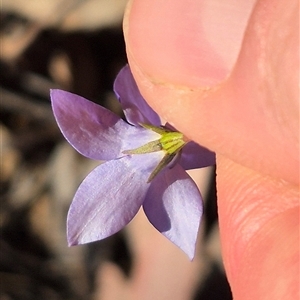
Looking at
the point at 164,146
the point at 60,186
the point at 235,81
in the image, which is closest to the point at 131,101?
the point at 164,146

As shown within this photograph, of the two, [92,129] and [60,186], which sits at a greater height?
[92,129]

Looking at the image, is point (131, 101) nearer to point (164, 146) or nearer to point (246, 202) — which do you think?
point (164, 146)

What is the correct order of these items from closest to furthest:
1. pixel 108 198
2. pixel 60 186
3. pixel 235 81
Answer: pixel 235 81
pixel 108 198
pixel 60 186

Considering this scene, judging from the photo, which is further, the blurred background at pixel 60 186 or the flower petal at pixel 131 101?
the blurred background at pixel 60 186

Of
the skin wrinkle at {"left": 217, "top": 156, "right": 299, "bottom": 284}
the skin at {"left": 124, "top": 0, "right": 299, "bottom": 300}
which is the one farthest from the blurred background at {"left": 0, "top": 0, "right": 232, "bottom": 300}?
the skin at {"left": 124, "top": 0, "right": 299, "bottom": 300}

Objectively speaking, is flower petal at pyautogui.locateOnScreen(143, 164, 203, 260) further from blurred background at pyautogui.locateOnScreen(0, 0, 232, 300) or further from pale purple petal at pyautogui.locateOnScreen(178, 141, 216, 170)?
blurred background at pyautogui.locateOnScreen(0, 0, 232, 300)

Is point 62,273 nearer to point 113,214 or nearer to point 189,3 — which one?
point 113,214

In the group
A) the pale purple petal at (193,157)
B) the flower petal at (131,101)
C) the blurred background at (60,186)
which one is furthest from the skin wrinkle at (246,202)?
the blurred background at (60,186)

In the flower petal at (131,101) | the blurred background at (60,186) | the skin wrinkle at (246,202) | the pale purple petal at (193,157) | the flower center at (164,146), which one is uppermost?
the flower petal at (131,101)

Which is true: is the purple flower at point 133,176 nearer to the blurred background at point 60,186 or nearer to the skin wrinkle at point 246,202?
the skin wrinkle at point 246,202
